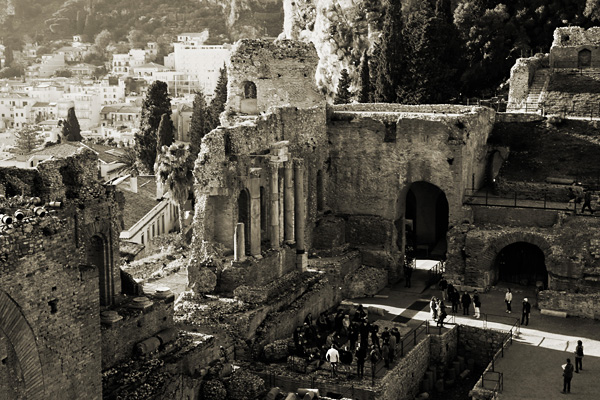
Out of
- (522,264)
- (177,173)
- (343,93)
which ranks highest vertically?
(343,93)

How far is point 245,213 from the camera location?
36.5 meters

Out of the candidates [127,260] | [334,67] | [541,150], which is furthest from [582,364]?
[334,67]

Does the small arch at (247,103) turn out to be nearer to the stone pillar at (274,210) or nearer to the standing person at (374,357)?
the stone pillar at (274,210)

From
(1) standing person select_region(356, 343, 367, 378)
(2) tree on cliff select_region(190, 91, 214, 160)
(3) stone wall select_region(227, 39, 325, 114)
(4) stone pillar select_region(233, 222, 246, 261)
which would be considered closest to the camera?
(1) standing person select_region(356, 343, 367, 378)

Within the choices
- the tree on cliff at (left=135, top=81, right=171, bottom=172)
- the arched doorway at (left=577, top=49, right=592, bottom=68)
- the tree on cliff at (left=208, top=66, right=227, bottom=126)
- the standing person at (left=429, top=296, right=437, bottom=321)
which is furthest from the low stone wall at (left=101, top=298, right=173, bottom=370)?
the tree on cliff at (left=135, top=81, right=171, bottom=172)

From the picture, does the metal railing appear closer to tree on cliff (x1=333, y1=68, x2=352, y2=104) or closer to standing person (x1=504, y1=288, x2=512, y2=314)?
standing person (x1=504, y1=288, x2=512, y2=314)

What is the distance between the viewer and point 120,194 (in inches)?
1103

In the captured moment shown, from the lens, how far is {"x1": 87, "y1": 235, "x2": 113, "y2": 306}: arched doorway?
2681 centimetres

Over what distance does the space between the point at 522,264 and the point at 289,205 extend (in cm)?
1069

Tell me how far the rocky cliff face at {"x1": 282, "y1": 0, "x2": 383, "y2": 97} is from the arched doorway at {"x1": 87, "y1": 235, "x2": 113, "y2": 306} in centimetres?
5123

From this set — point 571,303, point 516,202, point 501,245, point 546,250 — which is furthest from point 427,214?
point 571,303

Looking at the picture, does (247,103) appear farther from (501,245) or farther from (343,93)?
(343,93)

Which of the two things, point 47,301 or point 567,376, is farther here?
point 567,376

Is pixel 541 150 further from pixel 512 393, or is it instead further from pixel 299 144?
pixel 512 393
